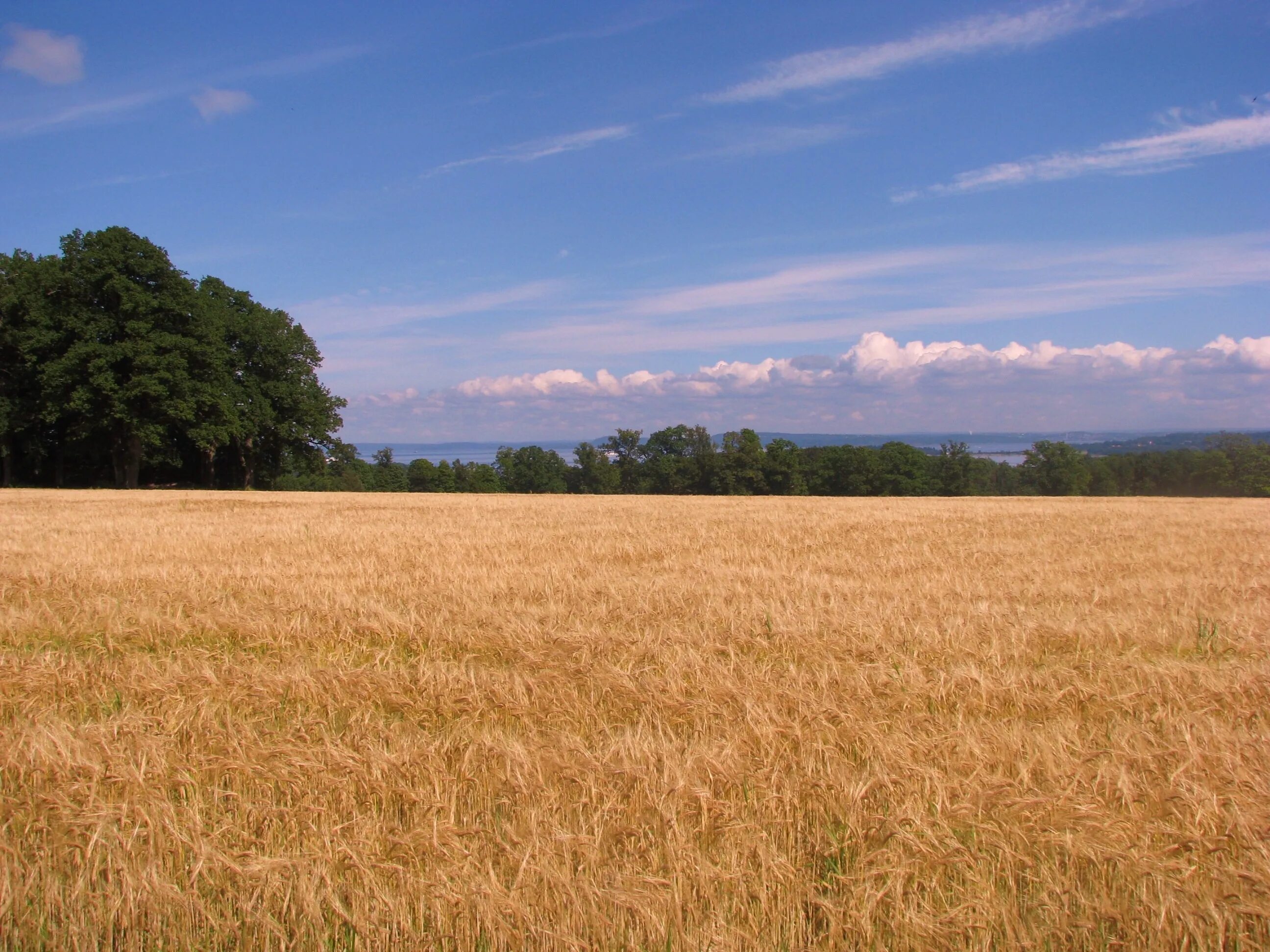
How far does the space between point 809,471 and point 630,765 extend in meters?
93.5

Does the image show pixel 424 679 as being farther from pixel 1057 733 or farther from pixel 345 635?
pixel 1057 733

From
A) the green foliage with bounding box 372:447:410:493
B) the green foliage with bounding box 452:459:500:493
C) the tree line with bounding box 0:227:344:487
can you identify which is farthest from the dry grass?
the green foliage with bounding box 372:447:410:493

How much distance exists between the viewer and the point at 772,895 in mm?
2707

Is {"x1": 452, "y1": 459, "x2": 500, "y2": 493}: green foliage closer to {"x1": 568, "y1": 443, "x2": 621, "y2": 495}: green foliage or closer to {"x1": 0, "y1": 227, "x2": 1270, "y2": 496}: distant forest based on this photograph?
{"x1": 568, "y1": 443, "x2": 621, "y2": 495}: green foliage

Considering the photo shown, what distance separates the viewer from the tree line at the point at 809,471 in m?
87.7

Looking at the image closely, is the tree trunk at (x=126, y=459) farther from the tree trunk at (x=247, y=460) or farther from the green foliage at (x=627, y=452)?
the green foliage at (x=627, y=452)

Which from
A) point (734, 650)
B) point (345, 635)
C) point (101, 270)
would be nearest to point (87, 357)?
point (101, 270)

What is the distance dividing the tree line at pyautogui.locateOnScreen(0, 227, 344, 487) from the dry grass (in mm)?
34394

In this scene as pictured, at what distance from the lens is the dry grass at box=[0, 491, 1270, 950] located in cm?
257

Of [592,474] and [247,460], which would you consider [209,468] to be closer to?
[247,460]

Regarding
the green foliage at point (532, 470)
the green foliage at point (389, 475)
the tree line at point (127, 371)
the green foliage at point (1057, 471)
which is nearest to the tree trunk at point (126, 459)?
the tree line at point (127, 371)

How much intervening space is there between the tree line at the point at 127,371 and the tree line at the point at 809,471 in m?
23.2

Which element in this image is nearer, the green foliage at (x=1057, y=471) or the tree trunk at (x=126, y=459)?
the tree trunk at (x=126, y=459)

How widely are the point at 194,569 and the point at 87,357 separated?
35.8 metres
